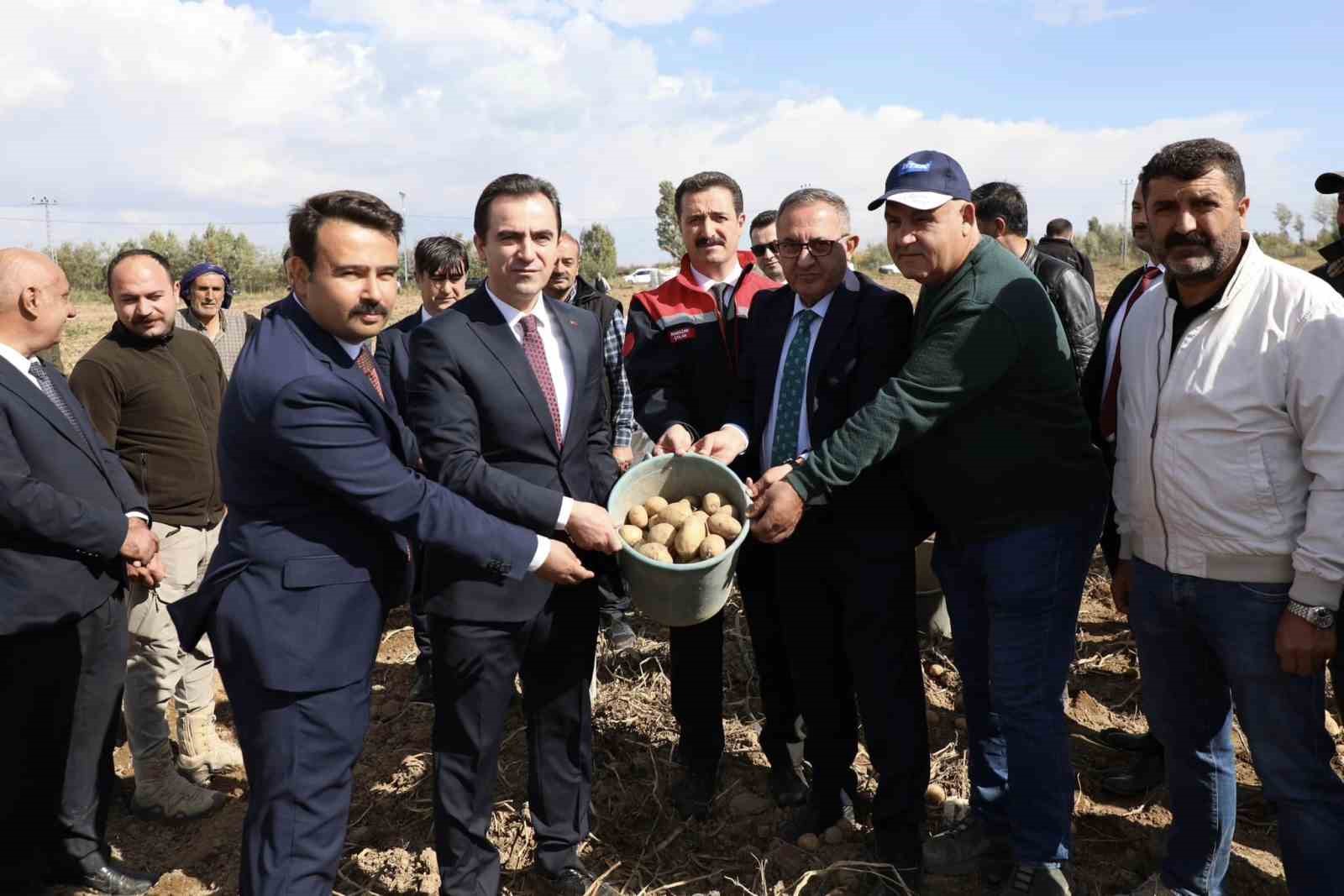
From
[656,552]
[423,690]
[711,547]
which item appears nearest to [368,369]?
[656,552]

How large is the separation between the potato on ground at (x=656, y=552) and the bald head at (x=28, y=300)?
205cm

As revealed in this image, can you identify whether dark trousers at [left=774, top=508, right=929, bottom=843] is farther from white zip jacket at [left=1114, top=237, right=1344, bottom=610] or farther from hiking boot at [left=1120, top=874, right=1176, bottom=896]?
white zip jacket at [left=1114, top=237, right=1344, bottom=610]

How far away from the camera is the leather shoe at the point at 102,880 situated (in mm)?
3344

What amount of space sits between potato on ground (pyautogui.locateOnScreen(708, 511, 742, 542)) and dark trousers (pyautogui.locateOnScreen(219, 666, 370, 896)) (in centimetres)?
115

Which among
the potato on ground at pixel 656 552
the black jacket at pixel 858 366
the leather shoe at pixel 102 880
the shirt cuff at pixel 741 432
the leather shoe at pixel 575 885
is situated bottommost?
the leather shoe at pixel 102 880

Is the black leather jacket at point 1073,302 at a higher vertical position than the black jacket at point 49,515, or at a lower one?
higher

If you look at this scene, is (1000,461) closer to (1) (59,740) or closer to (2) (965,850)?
(2) (965,850)

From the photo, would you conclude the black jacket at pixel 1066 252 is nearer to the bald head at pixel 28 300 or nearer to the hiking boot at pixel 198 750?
the bald head at pixel 28 300

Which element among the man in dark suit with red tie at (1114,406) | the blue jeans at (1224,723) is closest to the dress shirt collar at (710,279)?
the man in dark suit with red tie at (1114,406)

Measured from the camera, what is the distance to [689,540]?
8.84 ft

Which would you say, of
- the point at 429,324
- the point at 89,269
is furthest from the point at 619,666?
the point at 89,269

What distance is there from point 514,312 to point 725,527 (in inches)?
38.1

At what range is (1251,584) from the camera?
238 centimetres

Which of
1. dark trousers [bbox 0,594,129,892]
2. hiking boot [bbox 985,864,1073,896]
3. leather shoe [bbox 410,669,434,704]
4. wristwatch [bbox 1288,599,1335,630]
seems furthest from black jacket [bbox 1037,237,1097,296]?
dark trousers [bbox 0,594,129,892]
